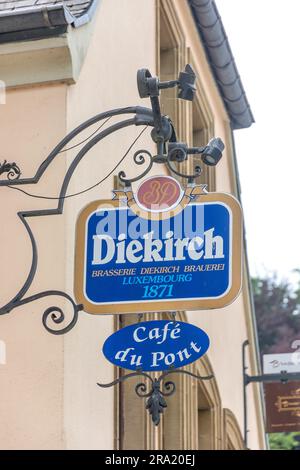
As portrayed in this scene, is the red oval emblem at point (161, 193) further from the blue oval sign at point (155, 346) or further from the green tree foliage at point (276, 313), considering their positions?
the green tree foliage at point (276, 313)

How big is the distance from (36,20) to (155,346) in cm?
234

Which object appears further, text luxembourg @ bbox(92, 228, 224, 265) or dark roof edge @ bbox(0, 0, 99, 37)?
dark roof edge @ bbox(0, 0, 99, 37)

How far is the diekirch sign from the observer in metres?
7.01

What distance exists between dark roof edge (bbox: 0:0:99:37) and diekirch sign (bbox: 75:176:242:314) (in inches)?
56.4

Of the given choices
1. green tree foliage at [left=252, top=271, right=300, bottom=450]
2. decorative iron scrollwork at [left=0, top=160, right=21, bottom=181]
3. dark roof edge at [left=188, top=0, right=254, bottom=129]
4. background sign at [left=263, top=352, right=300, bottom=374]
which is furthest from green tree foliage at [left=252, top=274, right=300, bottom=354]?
decorative iron scrollwork at [left=0, top=160, right=21, bottom=181]

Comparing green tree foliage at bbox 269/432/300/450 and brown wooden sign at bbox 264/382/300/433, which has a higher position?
green tree foliage at bbox 269/432/300/450

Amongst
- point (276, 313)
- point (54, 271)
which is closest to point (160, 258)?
point (54, 271)

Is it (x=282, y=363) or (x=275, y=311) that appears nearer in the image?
(x=282, y=363)

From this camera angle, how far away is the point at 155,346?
282 inches

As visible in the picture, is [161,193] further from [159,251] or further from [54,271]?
[54,271]

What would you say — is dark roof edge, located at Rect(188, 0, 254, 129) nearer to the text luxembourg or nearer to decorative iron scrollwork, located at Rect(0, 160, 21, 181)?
decorative iron scrollwork, located at Rect(0, 160, 21, 181)

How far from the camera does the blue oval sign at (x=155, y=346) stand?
7.11m

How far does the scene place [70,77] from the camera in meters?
8.31

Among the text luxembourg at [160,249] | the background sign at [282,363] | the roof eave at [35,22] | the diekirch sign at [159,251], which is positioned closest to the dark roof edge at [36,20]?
the roof eave at [35,22]
